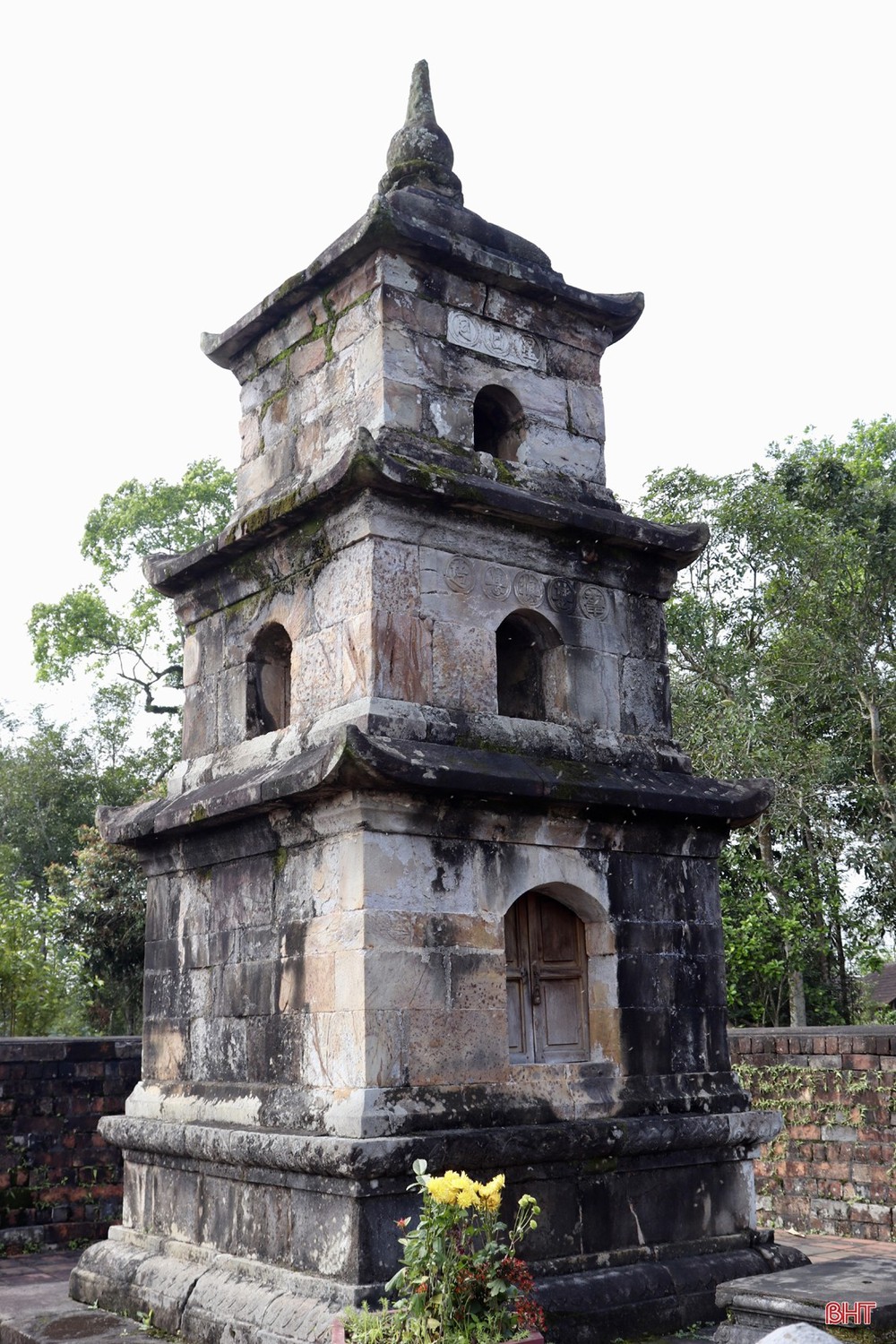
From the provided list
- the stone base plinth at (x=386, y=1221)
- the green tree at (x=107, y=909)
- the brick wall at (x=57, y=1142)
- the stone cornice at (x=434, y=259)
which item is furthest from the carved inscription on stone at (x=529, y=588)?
the green tree at (x=107, y=909)

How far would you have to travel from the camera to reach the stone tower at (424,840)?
21.2 ft

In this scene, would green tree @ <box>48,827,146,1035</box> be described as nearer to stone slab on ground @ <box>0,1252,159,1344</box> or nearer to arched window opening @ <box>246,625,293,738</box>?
stone slab on ground @ <box>0,1252,159,1344</box>

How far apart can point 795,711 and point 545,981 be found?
11225 mm

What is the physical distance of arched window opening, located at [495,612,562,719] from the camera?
779 centimetres

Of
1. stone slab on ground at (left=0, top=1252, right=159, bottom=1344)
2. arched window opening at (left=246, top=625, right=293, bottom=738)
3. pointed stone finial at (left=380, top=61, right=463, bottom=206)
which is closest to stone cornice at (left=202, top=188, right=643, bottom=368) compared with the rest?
pointed stone finial at (left=380, top=61, right=463, bottom=206)

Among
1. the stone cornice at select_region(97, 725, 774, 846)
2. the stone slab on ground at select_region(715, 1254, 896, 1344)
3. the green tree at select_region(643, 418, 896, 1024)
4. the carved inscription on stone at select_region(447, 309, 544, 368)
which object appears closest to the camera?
the stone slab on ground at select_region(715, 1254, 896, 1344)

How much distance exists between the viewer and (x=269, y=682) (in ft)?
27.1

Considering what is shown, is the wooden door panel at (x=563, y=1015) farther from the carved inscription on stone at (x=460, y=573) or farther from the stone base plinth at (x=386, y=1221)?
the carved inscription on stone at (x=460, y=573)

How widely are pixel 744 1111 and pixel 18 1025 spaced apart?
13944mm

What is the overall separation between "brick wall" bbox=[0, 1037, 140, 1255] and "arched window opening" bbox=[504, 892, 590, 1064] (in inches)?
183

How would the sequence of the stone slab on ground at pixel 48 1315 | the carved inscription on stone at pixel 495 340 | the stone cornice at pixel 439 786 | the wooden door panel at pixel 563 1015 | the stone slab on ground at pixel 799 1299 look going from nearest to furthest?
the stone slab on ground at pixel 799 1299
the stone cornice at pixel 439 786
the stone slab on ground at pixel 48 1315
the wooden door panel at pixel 563 1015
the carved inscription on stone at pixel 495 340

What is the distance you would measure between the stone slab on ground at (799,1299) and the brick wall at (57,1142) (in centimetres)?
600

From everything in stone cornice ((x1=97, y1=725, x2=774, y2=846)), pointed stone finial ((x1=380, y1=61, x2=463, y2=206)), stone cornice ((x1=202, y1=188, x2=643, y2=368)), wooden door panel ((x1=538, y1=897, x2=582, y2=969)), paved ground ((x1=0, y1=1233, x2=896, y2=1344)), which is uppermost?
pointed stone finial ((x1=380, y1=61, x2=463, y2=206))

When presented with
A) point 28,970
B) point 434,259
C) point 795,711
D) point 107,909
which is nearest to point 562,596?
point 434,259
